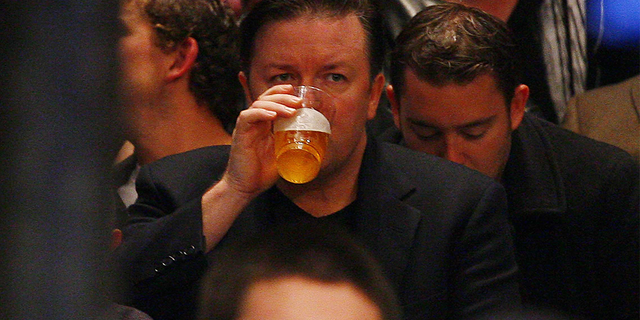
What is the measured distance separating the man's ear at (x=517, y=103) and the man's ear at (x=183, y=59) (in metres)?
1.02

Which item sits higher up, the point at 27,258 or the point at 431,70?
the point at 27,258

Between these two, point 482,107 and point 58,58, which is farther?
point 482,107

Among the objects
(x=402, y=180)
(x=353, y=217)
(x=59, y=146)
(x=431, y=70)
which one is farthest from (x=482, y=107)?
(x=59, y=146)

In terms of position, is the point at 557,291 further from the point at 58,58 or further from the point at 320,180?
the point at 58,58

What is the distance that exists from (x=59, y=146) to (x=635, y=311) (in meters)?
2.31

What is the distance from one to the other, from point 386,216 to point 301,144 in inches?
17.2

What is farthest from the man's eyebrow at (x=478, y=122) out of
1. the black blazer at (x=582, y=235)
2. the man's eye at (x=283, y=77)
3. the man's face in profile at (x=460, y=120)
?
the man's eye at (x=283, y=77)

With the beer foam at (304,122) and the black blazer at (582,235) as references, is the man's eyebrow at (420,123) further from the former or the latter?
the beer foam at (304,122)

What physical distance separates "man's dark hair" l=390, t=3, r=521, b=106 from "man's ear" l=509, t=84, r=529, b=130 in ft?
0.07

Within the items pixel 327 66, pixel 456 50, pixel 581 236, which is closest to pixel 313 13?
pixel 327 66

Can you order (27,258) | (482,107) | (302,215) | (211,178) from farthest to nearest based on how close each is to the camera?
(482,107) < (211,178) < (302,215) < (27,258)

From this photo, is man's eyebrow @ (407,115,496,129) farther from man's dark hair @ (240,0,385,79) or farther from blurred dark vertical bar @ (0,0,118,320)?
blurred dark vertical bar @ (0,0,118,320)

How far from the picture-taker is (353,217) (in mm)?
2059

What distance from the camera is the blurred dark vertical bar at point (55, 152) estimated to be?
28cm
